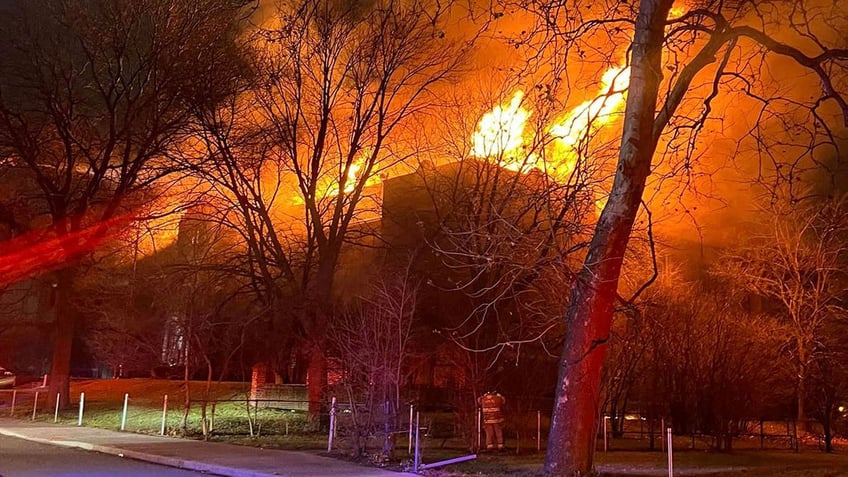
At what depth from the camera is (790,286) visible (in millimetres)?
35031

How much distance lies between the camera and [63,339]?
2922 cm

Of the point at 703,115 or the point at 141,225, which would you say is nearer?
the point at 703,115

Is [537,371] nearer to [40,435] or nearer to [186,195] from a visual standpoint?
[40,435]

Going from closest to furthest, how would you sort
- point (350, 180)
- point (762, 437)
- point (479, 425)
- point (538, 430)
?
point (479, 425), point (538, 430), point (762, 437), point (350, 180)

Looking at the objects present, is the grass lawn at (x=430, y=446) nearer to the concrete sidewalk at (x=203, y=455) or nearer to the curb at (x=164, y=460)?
the concrete sidewalk at (x=203, y=455)

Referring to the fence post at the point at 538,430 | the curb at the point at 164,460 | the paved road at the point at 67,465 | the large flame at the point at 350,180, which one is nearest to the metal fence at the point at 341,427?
the fence post at the point at 538,430

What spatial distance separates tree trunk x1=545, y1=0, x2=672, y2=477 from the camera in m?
11.2

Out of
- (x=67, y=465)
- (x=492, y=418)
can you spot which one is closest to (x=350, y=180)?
(x=492, y=418)

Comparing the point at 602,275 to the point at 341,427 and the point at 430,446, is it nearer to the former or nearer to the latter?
the point at 341,427

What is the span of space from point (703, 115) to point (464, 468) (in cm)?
802

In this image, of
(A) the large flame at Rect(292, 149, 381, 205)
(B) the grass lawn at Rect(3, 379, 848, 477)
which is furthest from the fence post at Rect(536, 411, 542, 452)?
(A) the large flame at Rect(292, 149, 381, 205)

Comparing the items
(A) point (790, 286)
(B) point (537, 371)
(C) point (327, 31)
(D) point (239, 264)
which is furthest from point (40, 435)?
(A) point (790, 286)

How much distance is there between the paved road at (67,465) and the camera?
40.3ft

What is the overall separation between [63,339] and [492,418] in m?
20.0
